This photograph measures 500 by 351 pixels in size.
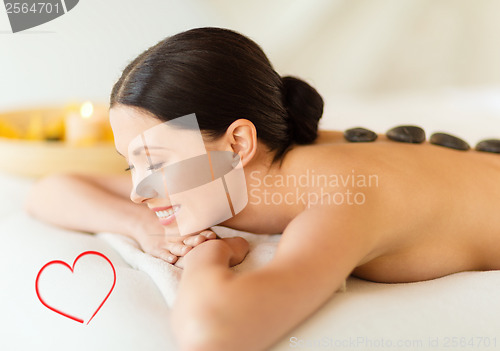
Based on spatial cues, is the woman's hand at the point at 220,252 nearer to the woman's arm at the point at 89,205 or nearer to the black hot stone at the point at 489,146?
the woman's arm at the point at 89,205

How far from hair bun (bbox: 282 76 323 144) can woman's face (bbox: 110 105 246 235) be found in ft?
0.59

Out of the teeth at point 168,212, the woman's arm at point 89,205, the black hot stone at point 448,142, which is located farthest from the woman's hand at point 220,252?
the black hot stone at point 448,142

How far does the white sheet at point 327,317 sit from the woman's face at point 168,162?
0.15 meters

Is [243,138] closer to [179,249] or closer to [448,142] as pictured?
[179,249]

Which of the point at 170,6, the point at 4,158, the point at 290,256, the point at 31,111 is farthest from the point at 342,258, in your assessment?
the point at 170,6

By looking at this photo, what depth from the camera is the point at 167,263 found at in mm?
984

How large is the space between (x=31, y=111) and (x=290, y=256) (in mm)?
1371

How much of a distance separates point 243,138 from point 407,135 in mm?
372

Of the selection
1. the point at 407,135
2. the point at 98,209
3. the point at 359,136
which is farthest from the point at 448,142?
the point at 98,209

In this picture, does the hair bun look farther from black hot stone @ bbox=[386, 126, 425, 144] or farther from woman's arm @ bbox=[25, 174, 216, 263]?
woman's arm @ bbox=[25, 174, 216, 263]

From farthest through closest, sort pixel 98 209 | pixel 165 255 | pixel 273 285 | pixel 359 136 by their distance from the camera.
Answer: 1. pixel 98 209
2. pixel 359 136
3. pixel 165 255
4. pixel 273 285

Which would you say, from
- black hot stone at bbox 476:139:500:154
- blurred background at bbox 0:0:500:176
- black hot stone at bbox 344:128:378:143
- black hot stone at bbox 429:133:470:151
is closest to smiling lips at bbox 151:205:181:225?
black hot stone at bbox 344:128:378:143

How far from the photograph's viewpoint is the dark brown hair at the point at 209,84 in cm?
95

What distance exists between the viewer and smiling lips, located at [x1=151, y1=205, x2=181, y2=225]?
1.03 metres
